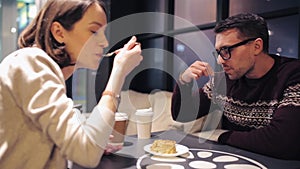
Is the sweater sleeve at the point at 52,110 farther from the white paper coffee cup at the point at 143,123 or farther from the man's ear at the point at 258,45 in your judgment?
the man's ear at the point at 258,45

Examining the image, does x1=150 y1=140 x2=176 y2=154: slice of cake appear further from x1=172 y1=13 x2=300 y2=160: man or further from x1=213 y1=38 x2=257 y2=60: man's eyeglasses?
x1=213 y1=38 x2=257 y2=60: man's eyeglasses

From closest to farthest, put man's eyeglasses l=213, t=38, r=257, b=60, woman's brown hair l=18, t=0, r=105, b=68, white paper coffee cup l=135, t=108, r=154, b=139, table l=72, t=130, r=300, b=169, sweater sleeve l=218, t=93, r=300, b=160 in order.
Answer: woman's brown hair l=18, t=0, r=105, b=68
table l=72, t=130, r=300, b=169
sweater sleeve l=218, t=93, r=300, b=160
white paper coffee cup l=135, t=108, r=154, b=139
man's eyeglasses l=213, t=38, r=257, b=60

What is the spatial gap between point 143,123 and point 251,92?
2.21ft

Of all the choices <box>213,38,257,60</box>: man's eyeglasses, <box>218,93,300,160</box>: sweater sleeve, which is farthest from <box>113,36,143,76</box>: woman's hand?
<box>213,38,257,60</box>: man's eyeglasses

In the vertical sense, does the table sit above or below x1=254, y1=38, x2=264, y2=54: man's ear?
below

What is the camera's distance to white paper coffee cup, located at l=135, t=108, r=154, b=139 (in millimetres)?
1294

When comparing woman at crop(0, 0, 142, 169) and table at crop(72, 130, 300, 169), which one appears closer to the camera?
woman at crop(0, 0, 142, 169)

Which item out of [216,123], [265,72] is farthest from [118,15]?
[265,72]

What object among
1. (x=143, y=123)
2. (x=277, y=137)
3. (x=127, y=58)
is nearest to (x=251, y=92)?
(x=277, y=137)

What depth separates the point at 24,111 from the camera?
668 millimetres

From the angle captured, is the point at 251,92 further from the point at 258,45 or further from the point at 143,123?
the point at 143,123

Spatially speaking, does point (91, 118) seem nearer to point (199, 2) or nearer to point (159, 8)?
point (199, 2)

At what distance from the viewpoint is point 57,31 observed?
0.78 metres

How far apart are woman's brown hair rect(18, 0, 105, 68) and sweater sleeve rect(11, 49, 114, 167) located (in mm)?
107
